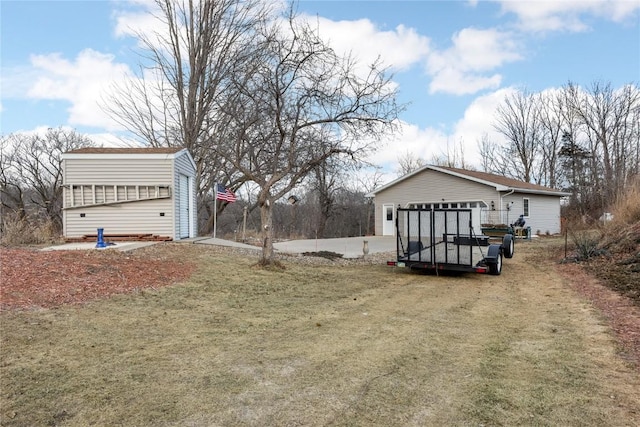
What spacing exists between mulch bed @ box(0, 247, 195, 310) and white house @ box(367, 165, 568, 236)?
17406 millimetres

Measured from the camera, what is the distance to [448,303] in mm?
7223

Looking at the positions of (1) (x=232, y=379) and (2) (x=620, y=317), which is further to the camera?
(2) (x=620, y=317)

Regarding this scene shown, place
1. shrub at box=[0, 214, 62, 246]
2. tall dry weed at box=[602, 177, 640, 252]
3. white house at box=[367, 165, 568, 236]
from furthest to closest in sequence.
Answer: white house at box=[367, 165, 568, 236]
shrub at box=[0, 214, 62, 246]
tall dry weed at box=[602, 177, 640, 252]

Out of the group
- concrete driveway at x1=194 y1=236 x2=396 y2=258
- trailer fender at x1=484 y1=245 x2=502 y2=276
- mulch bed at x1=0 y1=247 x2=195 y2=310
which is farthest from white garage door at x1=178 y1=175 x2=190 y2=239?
trailer fender at x1=484 y1=245 x2=502 y2=276

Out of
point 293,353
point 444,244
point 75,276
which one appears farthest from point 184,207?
point 293,353

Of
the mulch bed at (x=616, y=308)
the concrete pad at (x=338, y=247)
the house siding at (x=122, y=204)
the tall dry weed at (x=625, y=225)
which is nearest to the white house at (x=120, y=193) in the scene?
the house siding at (x=122, y=204)

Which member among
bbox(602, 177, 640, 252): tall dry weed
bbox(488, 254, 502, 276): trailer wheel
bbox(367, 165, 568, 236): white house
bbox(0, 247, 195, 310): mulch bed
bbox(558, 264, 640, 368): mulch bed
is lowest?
bbox(558, 264, 640, 368): mulch bed

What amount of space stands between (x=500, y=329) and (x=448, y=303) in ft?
5.80

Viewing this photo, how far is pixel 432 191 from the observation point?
25.1 metres

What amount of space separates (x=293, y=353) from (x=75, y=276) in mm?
4539

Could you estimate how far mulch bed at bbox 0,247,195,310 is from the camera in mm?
5609

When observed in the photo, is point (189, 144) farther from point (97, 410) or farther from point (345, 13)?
point (97, 410)

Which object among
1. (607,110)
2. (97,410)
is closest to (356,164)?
(97,410)

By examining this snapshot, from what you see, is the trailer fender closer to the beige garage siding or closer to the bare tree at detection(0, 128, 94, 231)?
the beige garage siding
